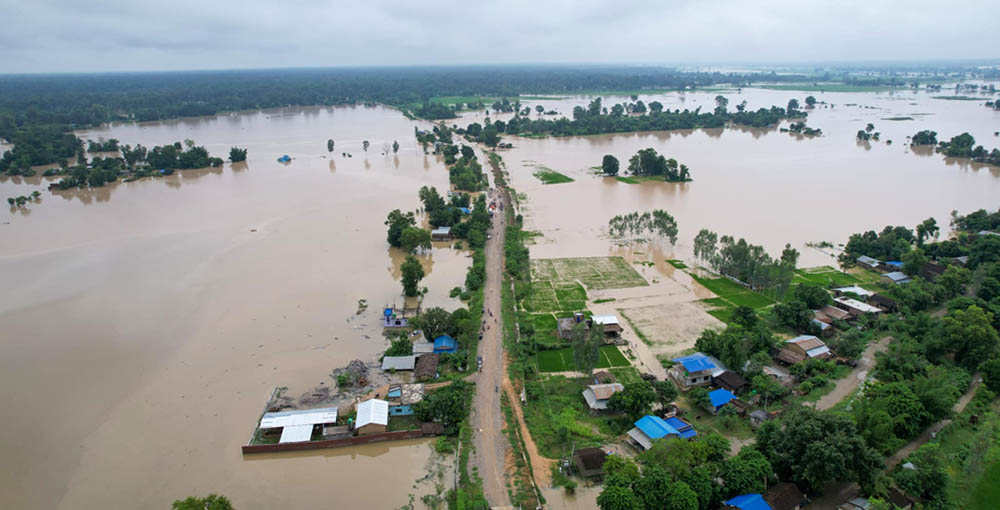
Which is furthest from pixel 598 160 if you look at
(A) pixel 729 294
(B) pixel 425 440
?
(B) pixel 425 440

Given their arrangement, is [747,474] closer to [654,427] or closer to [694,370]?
[654,427]

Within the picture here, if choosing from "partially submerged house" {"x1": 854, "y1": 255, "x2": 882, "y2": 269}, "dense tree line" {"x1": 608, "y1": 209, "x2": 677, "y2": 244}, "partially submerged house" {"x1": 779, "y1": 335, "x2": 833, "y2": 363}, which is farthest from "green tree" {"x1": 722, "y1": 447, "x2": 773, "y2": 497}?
"partially submerged house" {"x1": 854, "y1": 255, "x2": 882, "y2": 269}

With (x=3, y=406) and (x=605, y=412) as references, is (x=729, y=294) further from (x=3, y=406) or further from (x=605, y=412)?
(x=3, y=406)

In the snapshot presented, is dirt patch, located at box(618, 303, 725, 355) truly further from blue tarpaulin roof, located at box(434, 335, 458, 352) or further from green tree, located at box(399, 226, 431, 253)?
green tree, located at box(399, 226, 431, 253)

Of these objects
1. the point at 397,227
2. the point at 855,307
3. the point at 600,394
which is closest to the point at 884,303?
the point at 855,307

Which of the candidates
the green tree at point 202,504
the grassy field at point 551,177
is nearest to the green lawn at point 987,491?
the green tree at point 202,504

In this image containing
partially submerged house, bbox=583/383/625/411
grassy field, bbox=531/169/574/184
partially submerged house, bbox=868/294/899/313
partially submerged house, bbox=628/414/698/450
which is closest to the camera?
partially submerged house, bbox=628/414/698/450

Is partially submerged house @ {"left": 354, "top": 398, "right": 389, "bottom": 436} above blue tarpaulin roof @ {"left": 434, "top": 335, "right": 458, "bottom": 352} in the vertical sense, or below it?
below
